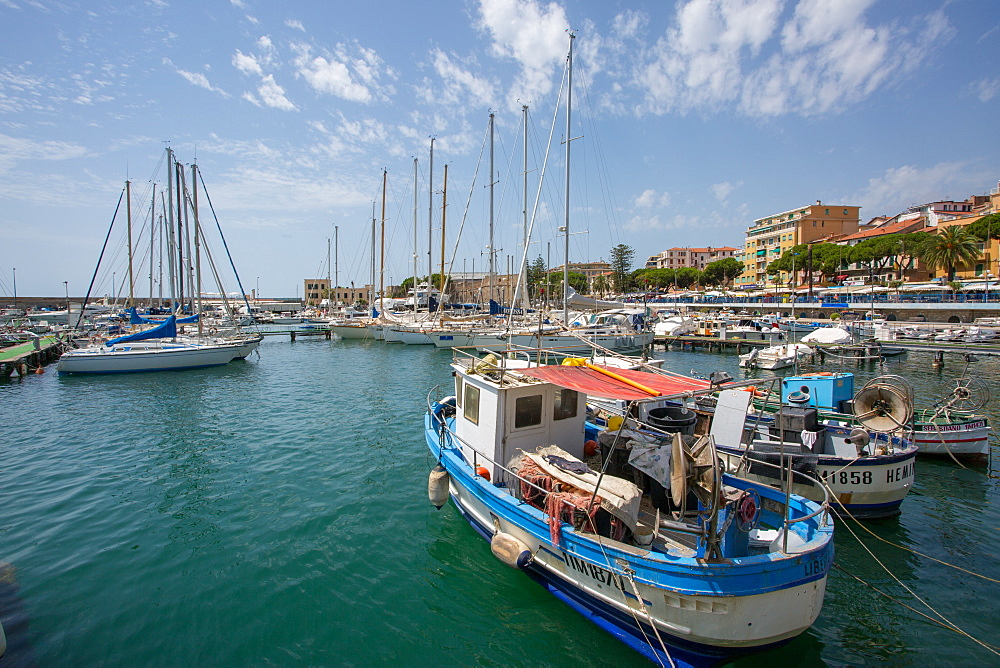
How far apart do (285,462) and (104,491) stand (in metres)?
4.25

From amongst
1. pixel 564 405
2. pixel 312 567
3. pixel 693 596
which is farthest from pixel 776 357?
pixel 312 567

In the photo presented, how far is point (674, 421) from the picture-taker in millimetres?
9969

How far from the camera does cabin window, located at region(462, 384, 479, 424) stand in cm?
958

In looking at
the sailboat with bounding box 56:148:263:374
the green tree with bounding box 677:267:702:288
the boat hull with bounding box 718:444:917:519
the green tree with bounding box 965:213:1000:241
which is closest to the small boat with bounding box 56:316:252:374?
the sailboat with bounding box 56:148:263:374

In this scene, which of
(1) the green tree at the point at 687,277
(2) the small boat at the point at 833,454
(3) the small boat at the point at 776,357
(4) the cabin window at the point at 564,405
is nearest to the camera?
(4) the cabin window at the point at 564,405

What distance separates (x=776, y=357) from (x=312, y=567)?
33174 mm

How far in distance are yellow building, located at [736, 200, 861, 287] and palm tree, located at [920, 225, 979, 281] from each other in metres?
32.6

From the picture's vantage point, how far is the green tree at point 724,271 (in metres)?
104

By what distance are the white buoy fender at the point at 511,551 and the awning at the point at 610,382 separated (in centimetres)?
270

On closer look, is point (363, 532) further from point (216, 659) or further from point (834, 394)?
point (834, 394)

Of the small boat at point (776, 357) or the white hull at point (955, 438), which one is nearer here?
the white hull at point (955, 438)

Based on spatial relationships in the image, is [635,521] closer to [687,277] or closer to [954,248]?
[954,248]

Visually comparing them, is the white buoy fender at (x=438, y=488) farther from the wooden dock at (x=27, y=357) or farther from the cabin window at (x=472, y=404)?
the wooden dock at (x=27, y=357)

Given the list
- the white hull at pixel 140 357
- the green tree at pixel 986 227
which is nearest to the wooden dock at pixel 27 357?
the white hull at pixel 140 357
